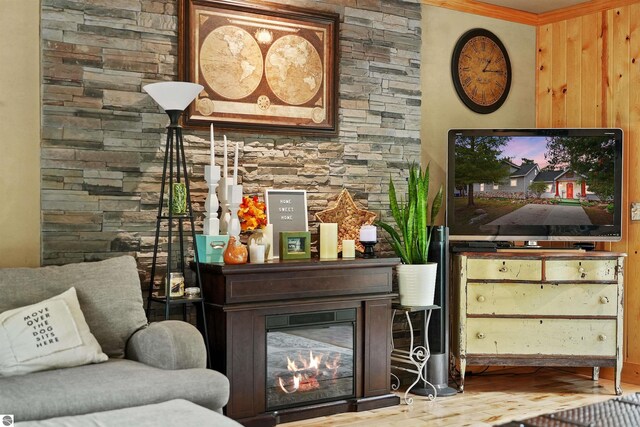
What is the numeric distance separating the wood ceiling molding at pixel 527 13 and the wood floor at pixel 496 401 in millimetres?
2545

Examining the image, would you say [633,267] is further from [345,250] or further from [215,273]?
[215,273]

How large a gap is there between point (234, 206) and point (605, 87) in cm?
285

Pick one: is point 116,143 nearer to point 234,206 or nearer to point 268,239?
point 234,206

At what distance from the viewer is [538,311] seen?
195 inches

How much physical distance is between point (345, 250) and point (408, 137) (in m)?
1.02

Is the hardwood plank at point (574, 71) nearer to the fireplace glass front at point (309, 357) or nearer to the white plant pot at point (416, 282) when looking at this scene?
the white plant pot at point (416, 282)

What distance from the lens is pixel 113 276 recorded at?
375cm

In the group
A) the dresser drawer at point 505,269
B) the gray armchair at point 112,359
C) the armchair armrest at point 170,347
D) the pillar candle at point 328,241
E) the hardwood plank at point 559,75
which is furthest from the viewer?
the hardwood plank at point 559,75

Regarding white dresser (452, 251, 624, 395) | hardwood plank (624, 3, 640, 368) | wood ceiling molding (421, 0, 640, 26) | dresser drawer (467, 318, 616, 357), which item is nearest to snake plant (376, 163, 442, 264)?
white dresser (452, 251, 624, 395)

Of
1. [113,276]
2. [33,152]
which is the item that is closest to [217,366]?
[113,276]

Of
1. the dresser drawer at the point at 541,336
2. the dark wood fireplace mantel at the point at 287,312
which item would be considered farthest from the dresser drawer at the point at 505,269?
the dark wood fireplace mantel at the point at 287,312

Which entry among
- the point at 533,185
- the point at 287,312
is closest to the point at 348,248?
the point at 287,312

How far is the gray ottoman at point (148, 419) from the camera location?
2625 millimetres

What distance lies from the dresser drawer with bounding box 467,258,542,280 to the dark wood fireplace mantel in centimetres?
64
